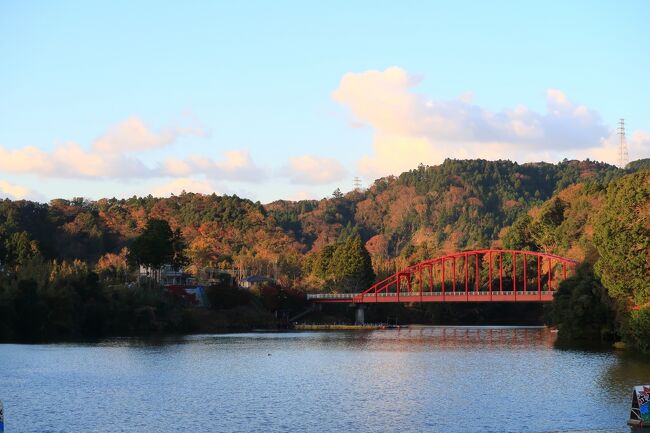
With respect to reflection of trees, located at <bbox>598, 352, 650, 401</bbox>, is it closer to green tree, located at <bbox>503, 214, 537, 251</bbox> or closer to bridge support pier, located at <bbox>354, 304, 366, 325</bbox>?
→ bridge support pier, located at <bbox>354, 304, 366, 325</bbox>

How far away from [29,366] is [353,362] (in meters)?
20.0

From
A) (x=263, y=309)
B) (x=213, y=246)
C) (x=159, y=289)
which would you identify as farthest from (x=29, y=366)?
(x=213, y=246)

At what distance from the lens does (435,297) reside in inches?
4528

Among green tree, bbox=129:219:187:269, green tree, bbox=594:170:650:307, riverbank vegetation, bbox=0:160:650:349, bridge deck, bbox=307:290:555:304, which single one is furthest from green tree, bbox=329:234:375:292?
green tree, bbox=594:170:650:307

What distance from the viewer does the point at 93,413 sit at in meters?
38.8

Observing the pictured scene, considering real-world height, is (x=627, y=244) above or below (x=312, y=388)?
above

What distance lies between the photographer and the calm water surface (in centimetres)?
3653

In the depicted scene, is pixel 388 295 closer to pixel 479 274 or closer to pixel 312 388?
pixel 479 274

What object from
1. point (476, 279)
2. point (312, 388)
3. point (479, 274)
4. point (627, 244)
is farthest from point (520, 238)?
point (312, 388)

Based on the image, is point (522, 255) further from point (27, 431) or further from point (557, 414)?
point (27, 431)

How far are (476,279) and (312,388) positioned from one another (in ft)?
246

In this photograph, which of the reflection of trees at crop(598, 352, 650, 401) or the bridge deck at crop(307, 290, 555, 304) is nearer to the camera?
the reflection of trees at crop(598, 352, 650, 401)

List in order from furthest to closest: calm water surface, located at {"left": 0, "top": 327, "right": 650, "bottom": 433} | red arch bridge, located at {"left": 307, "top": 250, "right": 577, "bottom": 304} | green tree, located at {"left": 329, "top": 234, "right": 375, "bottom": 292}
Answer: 1. green tree, located at {"left": 329, "top": 234, "right": 375, "bottom": 292}
2. red arch bridge, located at {"left": 307, "top": 250, "right": 577, "bottom": 304}
3. calm water surface, located at {"left": 0, "top": 327, "right": 650, "bottom": 433}

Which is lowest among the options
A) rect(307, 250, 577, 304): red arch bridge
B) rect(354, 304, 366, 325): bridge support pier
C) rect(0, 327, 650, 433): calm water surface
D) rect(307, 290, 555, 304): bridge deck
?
rect(0, 327, 650, 433): calm water surface
